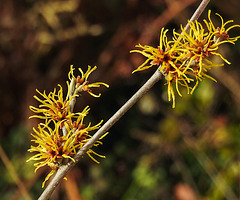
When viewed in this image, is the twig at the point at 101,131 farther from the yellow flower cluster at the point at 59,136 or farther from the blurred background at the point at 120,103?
the blurred background at the point at 120,103

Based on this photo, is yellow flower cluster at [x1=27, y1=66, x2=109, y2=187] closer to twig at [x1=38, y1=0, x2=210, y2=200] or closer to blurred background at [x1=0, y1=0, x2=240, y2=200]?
twig at [x1=38, y1=0, x2=210, y2=200]

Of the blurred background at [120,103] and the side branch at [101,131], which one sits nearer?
the side branch at [101,131]

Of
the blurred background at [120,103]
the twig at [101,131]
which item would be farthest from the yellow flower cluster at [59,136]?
the blurred background at [120,103]

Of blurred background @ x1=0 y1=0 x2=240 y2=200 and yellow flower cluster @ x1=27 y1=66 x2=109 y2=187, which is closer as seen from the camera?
yellow flower cluster @ x1=27 y1=66 x2=109 y2=187

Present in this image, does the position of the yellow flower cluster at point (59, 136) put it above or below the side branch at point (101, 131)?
above

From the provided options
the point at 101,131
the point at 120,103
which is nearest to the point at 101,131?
the point at 101,131

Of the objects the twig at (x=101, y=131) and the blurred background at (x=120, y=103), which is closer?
the twig at (x=101, y=131)

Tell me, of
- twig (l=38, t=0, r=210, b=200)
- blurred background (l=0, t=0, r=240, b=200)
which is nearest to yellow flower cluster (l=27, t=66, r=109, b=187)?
twig (l=38, t=0, r=210, b=200)

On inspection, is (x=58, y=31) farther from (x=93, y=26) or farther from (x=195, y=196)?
(x=195, y=196)

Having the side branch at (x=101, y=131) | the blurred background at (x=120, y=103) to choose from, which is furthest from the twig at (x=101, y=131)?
the blurred background at (x=120, y=103)
